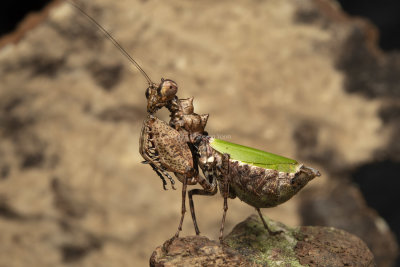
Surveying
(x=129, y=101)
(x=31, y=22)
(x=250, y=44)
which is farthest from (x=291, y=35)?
(x=31, y=22)

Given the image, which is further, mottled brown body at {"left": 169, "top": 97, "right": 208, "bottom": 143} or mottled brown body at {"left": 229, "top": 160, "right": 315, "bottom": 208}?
mottled brown body at {"left": 169, "top": 97, "right": 208, "bottom": 143}

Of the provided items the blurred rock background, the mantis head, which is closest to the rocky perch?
the mantis head

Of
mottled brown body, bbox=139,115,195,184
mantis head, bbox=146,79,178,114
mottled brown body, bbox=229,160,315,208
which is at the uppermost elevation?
mantis head, bbox=146,79,178,114

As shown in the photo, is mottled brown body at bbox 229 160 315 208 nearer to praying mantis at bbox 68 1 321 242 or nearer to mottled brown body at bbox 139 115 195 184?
praying mantis at bbox 68 1 321 242

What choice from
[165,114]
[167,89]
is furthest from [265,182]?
[165,114]

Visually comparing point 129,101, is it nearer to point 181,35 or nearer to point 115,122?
point 115,122

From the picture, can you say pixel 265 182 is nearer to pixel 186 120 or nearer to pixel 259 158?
pixel 259 158
